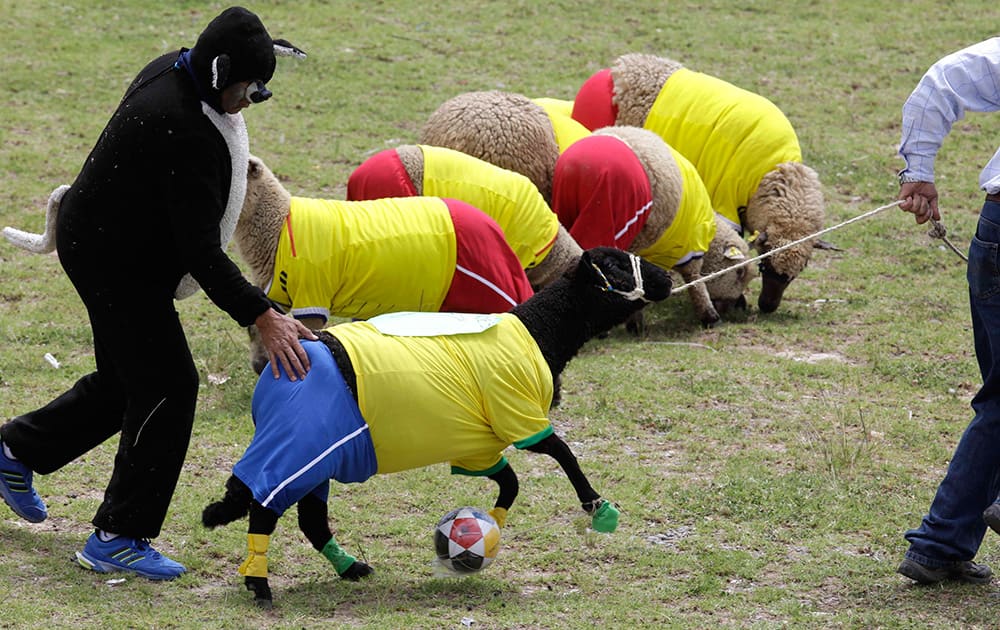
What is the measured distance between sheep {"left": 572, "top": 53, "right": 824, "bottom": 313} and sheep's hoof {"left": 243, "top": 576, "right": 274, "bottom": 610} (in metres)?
5.64

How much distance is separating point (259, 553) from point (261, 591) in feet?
0.47

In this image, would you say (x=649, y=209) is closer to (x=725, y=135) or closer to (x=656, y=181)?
(x=656, y=181)

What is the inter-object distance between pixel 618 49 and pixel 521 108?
18.6ft

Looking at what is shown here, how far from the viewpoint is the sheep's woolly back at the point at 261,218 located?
6.98 meters

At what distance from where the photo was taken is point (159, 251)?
4.72m

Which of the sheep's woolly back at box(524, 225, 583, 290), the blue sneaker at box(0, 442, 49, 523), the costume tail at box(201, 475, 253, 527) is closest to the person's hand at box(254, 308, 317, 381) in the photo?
the costume tail at box(201, 475, 253, 527)

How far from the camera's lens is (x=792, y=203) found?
9.51 m

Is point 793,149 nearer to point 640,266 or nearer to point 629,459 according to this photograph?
point 629,459

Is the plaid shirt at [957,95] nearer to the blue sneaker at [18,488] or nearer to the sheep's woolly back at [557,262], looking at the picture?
the sheep's woolly back at [557,262]

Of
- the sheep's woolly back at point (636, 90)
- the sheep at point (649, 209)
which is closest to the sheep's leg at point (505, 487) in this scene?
the sheep at point (649, 209)

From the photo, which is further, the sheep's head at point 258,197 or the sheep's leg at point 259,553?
the sheep's head at point 258,197

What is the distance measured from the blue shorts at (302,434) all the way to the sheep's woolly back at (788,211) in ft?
17.4

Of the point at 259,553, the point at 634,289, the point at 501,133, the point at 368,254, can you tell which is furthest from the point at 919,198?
the point at 501,133

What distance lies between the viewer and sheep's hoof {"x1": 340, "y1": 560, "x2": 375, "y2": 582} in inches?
198
